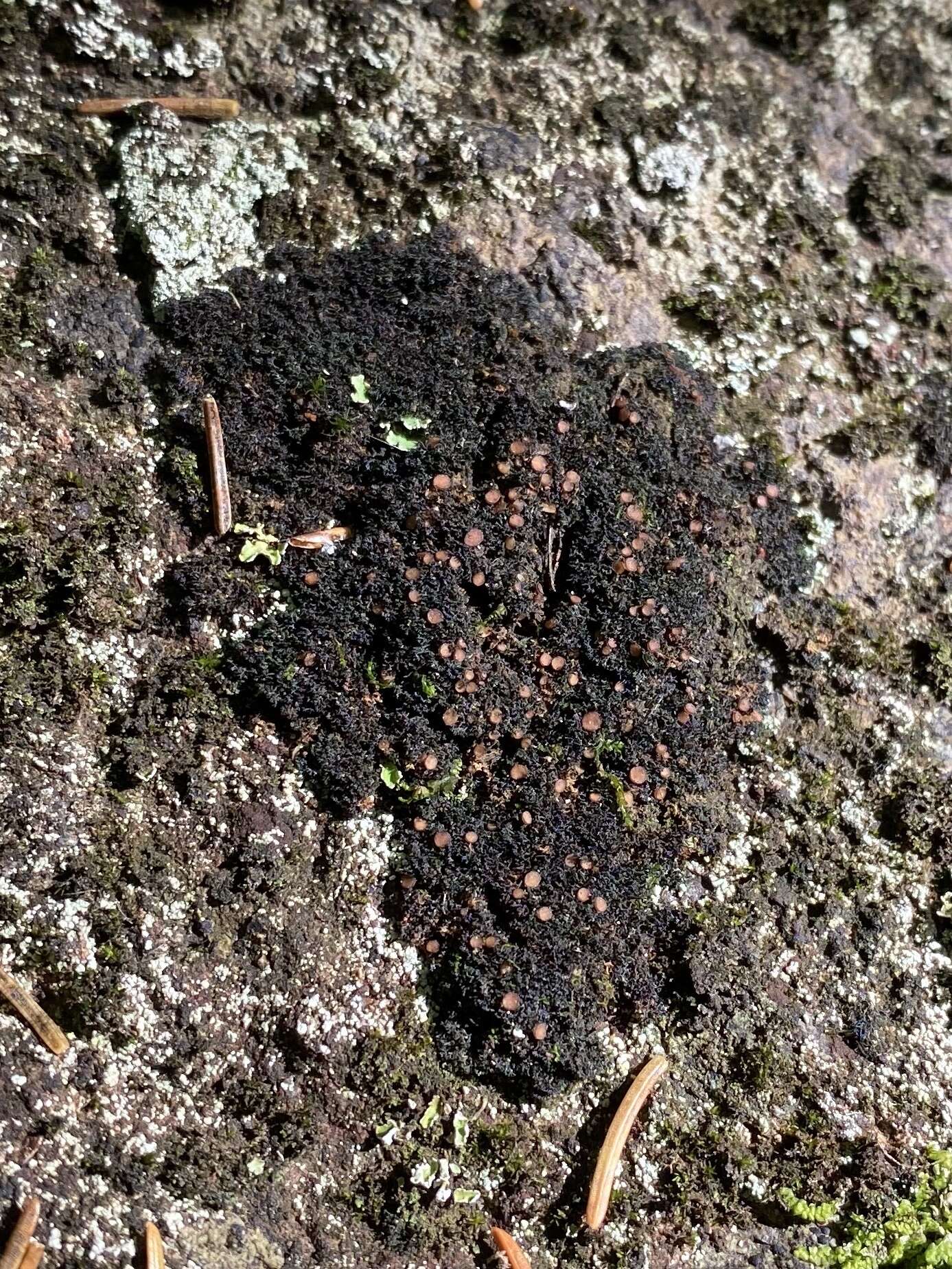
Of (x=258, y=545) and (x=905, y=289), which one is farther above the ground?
(x=905, y=289)

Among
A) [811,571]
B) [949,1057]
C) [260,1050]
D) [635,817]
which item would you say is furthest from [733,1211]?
[811,571]

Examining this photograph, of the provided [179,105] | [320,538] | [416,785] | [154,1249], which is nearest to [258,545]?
[320,538]

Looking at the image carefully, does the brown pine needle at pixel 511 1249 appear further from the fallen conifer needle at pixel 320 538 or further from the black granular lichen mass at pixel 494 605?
the fallen conifer needle at pixel 320 538

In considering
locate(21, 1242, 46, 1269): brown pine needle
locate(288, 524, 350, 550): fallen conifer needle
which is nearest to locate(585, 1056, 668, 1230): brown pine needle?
locate(21, 1242, 46, 1269): brown pine needle

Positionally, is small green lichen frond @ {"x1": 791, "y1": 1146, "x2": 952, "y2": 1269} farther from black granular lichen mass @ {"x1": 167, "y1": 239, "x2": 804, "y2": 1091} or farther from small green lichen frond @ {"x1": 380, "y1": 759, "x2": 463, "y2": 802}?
small green lichen frond @ {"x1": 380, "y1": 759, "x2": 463, "y2": 802}

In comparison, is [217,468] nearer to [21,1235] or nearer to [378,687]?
[378,687]

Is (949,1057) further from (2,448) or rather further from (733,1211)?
(2,448)

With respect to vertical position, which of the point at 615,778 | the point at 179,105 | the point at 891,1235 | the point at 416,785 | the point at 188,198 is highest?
the point at 179,105
